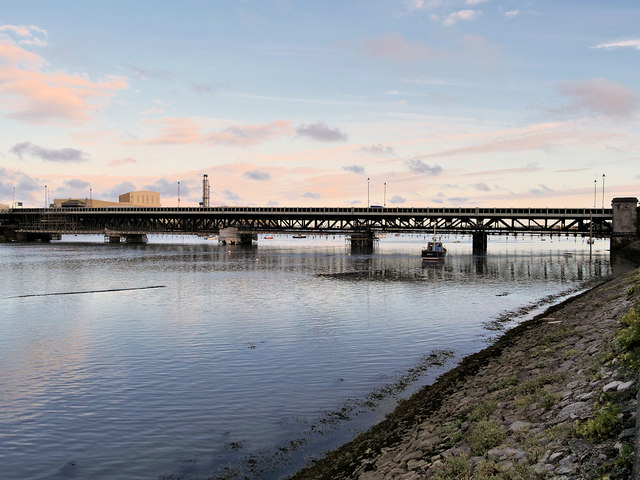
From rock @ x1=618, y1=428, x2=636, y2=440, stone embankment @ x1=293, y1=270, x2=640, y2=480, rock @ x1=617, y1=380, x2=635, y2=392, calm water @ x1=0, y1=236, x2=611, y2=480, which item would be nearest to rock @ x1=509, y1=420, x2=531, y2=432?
stone embankment @ x1=293, y1=270, x2=640, y2=480

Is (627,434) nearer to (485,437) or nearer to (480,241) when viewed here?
(485,437)

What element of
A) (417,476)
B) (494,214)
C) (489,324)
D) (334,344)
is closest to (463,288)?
(489,324)

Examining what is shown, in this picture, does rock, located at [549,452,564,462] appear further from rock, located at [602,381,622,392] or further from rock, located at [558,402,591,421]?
rock, located at [602,381,622,392]

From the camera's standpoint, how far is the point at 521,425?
14055 millimetres

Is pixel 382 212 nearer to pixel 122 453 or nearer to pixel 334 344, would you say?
pixel 334 344

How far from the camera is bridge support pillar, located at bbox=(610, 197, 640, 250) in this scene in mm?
146875

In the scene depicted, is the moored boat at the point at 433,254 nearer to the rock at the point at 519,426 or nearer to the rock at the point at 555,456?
the rock at the point at 519,426

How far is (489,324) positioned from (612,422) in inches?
1180

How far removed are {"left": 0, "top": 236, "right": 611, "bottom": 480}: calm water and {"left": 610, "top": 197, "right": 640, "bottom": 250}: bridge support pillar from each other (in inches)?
4058

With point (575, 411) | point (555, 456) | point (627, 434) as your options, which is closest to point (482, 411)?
point (575, 411)

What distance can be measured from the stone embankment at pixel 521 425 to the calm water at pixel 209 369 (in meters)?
1.90

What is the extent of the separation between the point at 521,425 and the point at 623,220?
15883 centimetres

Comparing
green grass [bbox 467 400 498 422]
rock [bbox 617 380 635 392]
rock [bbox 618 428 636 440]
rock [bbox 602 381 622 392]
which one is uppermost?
rock [bbox 617 380 635 392]

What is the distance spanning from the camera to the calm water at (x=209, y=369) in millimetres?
17141
